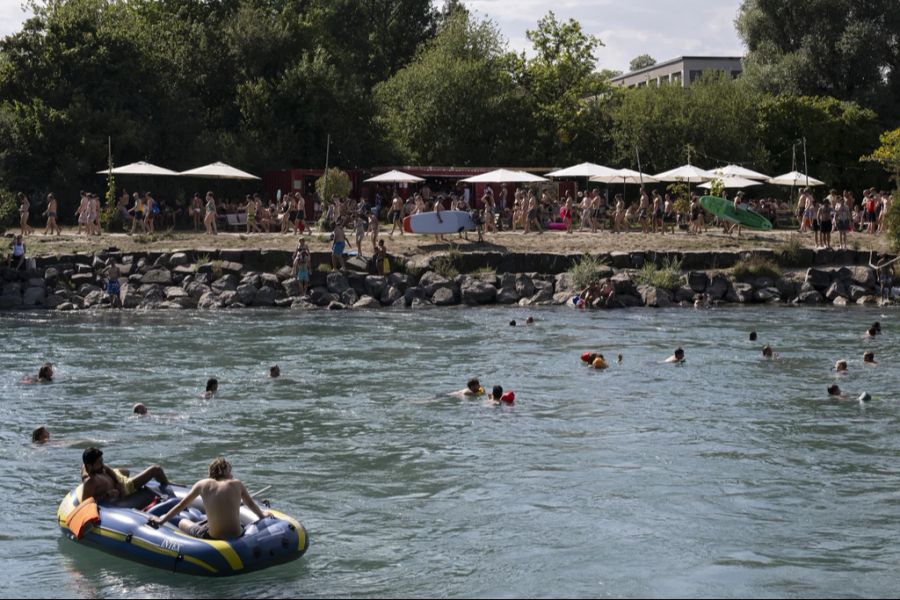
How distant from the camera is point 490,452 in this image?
17.7 meters

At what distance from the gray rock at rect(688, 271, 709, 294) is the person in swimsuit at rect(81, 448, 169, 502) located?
24.2 m

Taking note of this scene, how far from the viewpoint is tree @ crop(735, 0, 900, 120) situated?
5506 cm

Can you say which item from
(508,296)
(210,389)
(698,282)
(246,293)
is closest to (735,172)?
(698,282)

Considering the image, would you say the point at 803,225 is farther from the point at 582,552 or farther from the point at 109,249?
the point at 582,552

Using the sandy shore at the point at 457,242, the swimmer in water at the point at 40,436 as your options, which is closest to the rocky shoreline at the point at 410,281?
the sandy shore at the point at 457,242

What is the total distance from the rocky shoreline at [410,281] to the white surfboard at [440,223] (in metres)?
1.66

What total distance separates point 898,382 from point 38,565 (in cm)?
1637

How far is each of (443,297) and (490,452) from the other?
17146 millimetres

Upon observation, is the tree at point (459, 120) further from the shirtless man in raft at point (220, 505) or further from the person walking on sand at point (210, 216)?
the shirtless man in raft at point (220, 505)

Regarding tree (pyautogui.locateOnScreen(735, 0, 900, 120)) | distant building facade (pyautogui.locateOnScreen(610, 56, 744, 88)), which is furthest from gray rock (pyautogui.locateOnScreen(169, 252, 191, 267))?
distant building facade (pyautogui.locateOnScreen(610, 56, 744, 88))

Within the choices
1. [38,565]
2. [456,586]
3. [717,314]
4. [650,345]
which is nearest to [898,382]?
[650,345]

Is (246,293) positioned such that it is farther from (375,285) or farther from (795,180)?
(795,180)

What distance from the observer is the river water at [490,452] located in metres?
12.8

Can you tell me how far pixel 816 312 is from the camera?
33.0 metres
